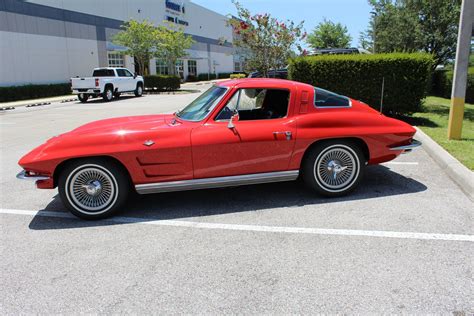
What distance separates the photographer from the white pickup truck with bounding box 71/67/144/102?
21.9 meters

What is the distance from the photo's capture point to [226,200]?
491 centimetres

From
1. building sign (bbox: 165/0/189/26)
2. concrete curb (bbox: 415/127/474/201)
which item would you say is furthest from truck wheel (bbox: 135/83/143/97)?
concrete curb (bbox: 415/127/474/201)

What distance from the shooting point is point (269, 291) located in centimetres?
289

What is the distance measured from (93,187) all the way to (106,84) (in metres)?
19.9

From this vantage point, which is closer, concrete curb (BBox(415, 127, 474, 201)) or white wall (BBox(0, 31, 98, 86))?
concrete curb (BBox(415, 127, 474, 201))

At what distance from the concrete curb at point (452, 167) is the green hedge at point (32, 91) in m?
23.7

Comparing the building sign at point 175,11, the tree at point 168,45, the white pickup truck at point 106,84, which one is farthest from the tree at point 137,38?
the building sign at point 175,11

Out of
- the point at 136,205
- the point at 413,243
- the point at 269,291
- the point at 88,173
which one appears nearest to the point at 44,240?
the point at 88,173

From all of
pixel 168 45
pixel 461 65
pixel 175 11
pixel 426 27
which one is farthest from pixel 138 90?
pixel 175 11

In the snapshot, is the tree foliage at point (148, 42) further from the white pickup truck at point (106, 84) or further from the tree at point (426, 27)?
the tree at point (426, 27)

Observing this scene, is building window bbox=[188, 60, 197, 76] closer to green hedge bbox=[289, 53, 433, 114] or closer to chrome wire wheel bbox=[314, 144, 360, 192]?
green hedge bbox=[289, 53, 433, 114]

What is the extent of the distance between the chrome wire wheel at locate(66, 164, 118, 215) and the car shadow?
0.59 ft

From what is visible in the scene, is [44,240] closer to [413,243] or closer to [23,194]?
[23,194]

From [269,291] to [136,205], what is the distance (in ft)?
8.13
